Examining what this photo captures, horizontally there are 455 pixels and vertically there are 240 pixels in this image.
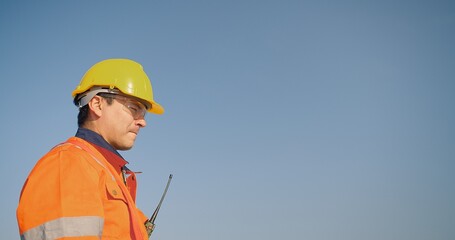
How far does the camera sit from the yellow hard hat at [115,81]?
3.71 m

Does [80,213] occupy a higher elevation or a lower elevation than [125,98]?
lower

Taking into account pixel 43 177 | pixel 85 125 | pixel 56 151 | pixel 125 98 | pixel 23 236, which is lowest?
pixel 23 236

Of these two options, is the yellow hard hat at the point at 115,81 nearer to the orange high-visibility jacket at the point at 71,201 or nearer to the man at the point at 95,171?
the man at the point at 95,171

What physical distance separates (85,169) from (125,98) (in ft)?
4.20

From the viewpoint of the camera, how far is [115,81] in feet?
12.2

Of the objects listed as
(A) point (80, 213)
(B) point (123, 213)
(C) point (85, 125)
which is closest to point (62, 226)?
(A) point (80, 213)

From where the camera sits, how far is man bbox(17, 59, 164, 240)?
231 cm

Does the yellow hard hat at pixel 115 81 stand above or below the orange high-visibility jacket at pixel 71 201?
above

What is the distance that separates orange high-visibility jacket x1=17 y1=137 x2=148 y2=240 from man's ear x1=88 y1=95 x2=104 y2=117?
2.22 ft

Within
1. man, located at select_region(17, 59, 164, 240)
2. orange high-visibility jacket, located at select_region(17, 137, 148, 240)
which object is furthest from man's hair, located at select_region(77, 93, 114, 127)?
orange high-visibility jacket, located at select_region(17, 137, 148, 240)

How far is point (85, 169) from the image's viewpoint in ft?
8.51

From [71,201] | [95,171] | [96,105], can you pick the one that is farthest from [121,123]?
[71,201]

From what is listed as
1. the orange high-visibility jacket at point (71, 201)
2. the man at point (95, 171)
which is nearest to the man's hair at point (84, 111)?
the man at point (95, 171)

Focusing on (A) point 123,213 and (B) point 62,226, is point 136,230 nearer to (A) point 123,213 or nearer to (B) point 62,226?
(A) point 123,213
